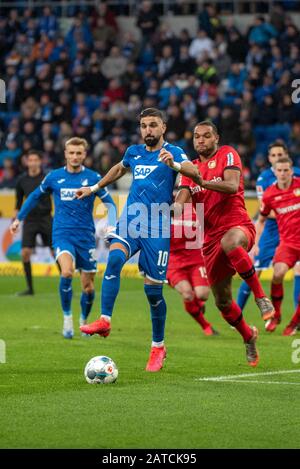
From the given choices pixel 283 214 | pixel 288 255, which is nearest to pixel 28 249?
pixel 283 214

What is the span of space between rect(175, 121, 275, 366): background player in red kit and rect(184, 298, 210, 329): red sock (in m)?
2.95

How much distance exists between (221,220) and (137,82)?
17.3 m

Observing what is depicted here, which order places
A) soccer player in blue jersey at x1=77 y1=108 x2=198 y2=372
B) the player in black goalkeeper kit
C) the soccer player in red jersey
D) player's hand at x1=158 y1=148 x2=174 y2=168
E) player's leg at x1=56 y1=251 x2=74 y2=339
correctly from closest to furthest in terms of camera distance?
player's hand at x1=158 y1=148 x2=174 y2=168
soccer player in blue jersey at x1=77 y1=108 x2=198 y2=372
player's leg at x1=56 y1=251 x2=74 y2=339
the soccer player in red jersey
the player in black goalkeeper kit

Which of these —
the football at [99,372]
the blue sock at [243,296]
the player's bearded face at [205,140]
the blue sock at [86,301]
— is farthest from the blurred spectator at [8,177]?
the football at [99,372]

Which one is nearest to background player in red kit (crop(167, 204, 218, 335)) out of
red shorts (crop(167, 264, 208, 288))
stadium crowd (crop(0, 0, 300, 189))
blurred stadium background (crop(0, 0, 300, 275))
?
red shorts (crop(167, 264, 208, 288))

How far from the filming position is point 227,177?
1083cm

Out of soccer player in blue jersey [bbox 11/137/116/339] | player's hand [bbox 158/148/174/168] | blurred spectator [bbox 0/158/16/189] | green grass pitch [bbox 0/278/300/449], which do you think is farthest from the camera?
blurred spectator [bbox 0/158/16/189]

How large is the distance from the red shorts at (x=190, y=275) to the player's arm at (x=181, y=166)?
4443 millimetres

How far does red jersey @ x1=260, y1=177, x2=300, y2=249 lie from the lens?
48.3 ft

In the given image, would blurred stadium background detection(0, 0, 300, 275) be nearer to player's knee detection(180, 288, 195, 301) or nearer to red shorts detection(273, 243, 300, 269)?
red shorts detection(273, 243, 300, 269)

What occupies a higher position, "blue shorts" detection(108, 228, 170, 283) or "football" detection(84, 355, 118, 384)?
"blue shorts" detection(108, 228, 170, 283)

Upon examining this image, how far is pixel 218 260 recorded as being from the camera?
11.1 meters
